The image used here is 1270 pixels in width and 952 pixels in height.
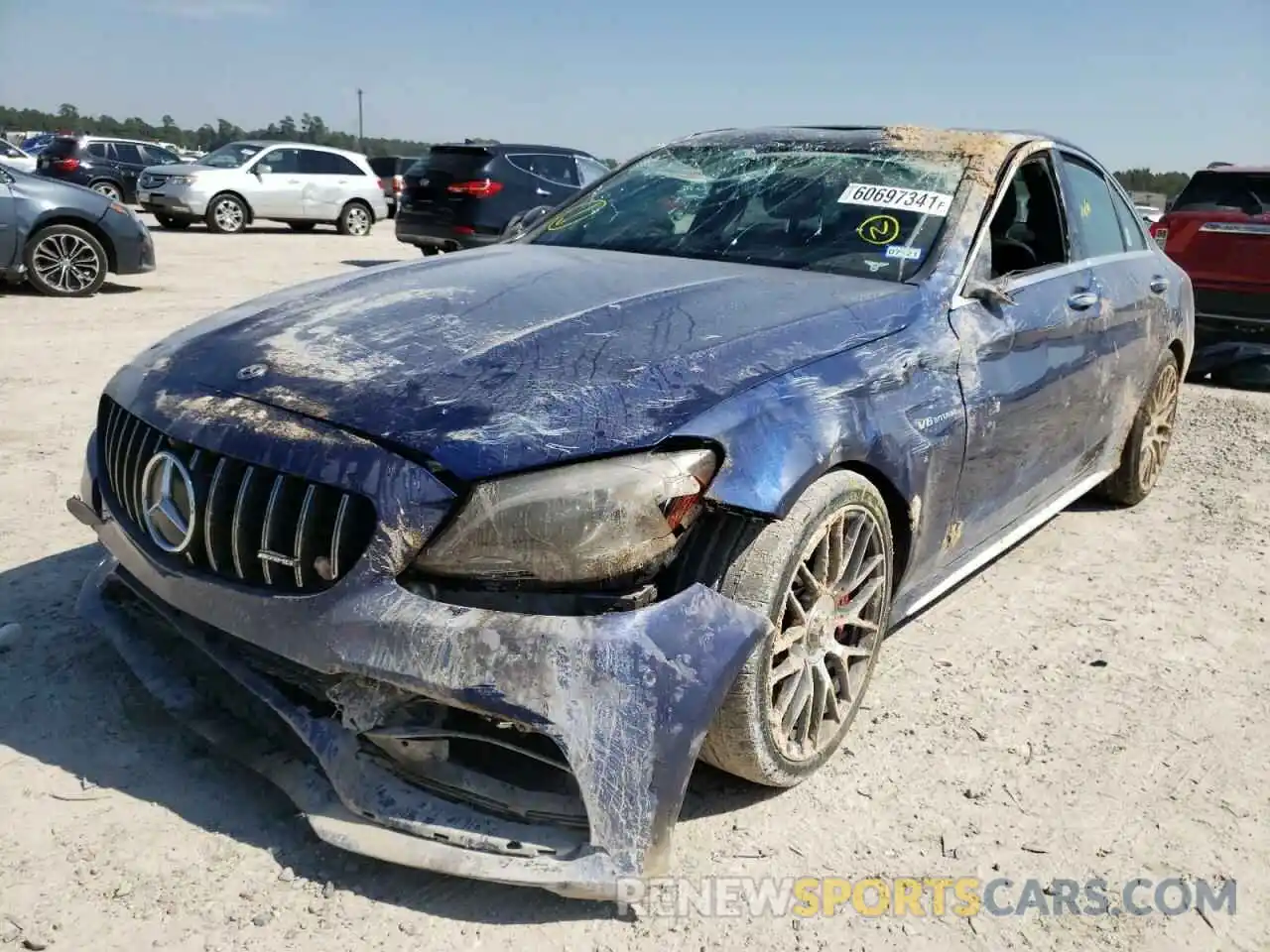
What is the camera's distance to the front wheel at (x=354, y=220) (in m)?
19.0

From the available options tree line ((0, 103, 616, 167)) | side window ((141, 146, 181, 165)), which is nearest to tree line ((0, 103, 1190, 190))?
tree line ((0, 103, 616, 167))

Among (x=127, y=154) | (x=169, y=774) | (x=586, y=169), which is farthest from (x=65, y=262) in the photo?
(x=127, y=154)

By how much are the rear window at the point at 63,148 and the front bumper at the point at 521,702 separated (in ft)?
73.1

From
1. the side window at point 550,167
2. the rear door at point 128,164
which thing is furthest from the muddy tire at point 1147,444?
the rear door at point 128,164

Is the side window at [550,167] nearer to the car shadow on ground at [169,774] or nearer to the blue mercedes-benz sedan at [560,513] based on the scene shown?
the blue mercedes-benz sedan at [560,513]

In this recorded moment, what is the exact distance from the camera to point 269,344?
8.38ft

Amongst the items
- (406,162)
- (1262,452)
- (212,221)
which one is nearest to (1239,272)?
(1262,452)

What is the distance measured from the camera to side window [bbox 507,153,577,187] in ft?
44.2

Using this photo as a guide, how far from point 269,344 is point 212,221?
17.0m

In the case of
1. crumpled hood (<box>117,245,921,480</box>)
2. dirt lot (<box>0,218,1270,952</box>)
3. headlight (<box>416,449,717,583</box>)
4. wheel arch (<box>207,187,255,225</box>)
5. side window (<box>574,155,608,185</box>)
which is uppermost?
side window (<box>574,155,608,185</box>)

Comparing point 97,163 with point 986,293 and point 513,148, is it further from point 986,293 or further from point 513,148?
point 986,293

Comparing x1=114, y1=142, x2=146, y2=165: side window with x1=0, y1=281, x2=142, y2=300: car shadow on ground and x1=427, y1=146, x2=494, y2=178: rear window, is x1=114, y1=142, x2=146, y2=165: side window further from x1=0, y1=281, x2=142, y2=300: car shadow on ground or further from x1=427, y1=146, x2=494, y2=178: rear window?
x1=0, y1=281, x2=142, y2=300: car shadow on ground

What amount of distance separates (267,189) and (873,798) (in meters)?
18.0

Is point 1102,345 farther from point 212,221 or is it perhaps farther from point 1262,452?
point 212,221
